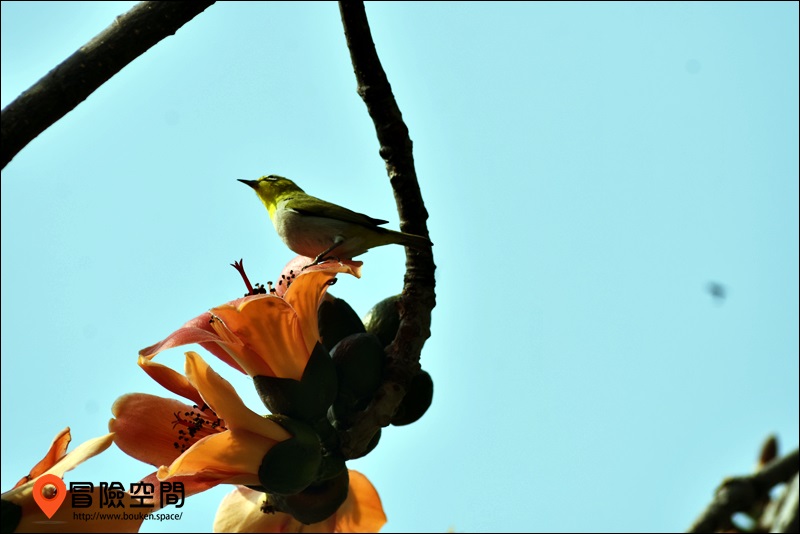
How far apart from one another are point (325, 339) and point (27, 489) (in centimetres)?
96

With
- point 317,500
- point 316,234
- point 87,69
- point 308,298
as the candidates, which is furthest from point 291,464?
point 316,234

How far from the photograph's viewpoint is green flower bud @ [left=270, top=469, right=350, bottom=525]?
6.77 feet

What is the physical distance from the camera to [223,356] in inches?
82.7

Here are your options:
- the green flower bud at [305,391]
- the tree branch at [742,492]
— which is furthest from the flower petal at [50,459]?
the tree branch at [742,492]

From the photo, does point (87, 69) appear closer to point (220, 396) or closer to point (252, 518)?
point (220, 396)

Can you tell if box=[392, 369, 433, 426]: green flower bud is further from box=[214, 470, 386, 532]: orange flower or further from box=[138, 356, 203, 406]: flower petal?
box=[138, 356, 203, 406]: flower petal

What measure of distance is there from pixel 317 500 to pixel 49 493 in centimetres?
74

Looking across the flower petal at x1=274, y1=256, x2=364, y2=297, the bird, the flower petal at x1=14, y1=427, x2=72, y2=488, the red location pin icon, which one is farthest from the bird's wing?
the red location pin icon

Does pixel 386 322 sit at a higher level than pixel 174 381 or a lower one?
higher

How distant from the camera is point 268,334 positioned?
195cm

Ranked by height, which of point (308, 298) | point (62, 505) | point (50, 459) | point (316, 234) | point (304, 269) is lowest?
point (62, 505)

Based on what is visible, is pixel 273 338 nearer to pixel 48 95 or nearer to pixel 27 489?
pixel 27 489

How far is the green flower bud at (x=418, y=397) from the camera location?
2.24 m

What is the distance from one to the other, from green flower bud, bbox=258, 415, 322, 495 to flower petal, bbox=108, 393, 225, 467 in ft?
0.81
